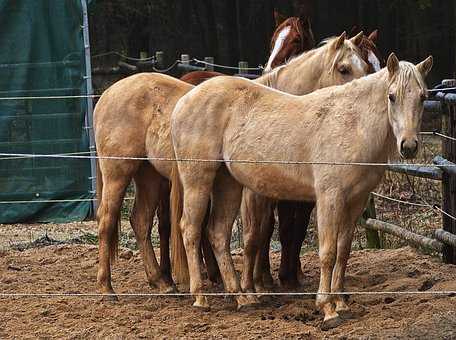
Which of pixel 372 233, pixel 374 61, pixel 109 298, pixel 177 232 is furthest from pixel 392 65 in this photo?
pixel 372 233

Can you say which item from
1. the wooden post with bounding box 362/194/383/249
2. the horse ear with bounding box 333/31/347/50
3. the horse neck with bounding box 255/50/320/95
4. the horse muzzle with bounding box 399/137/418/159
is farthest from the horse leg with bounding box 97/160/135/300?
the wooden post with bounding box 362/194/383/249

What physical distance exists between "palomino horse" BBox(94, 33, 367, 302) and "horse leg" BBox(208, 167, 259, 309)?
0.42 m

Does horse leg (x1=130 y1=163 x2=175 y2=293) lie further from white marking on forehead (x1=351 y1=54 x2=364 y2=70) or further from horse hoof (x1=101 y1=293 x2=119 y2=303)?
white marking on forehead (x1=351 y1=54 x2=364 y2=70)

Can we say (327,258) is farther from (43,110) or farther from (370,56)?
(43,110)

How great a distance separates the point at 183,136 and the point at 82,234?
13.1 feet

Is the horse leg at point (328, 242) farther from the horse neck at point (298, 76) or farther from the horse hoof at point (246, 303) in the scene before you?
the horse neck at point (298, 76)

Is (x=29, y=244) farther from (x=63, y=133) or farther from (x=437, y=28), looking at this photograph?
(x=437, y=28)

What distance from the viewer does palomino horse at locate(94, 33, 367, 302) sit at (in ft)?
22.9

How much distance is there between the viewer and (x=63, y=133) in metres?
11.1

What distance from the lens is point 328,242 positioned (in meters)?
5.93

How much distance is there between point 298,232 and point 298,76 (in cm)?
111

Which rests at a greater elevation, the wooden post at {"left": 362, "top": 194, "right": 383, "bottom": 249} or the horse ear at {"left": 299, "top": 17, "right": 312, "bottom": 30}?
the horse ear at {"left": 299, "top": 17, "right": 312, "bottom": 30}

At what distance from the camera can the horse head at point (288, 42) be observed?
7789 millimetres

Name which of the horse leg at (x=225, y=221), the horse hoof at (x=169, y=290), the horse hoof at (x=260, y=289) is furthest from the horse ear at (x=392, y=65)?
the horse hoof at (x=169, y=290)
